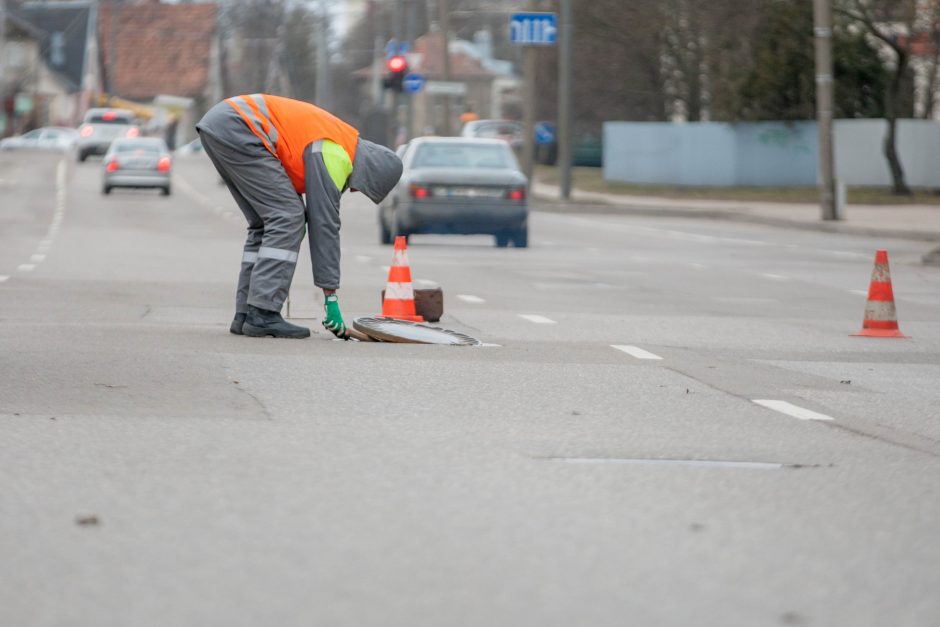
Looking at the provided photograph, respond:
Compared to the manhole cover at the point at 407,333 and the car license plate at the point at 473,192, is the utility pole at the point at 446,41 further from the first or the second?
the manhole cover at the point at 407,333

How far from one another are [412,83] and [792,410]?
137 ft

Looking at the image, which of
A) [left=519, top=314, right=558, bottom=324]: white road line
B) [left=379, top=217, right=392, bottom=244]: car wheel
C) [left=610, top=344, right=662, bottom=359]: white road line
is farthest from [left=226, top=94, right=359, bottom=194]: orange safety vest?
[left=379, top=217, right=392, bottom=244]: car wheel

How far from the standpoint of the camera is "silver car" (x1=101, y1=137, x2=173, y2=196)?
47.2 m

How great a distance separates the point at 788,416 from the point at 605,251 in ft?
58.1

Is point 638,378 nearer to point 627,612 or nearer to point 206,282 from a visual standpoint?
point 627,612

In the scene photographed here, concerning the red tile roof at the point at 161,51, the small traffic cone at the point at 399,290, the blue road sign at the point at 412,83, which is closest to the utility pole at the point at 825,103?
the blue road sign at the point at 412,83

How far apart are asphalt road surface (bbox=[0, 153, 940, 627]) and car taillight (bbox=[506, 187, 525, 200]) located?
10827 mm

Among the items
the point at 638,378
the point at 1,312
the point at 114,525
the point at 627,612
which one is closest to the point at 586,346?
the point at 638,378

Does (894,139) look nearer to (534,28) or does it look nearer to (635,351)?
(534,28)

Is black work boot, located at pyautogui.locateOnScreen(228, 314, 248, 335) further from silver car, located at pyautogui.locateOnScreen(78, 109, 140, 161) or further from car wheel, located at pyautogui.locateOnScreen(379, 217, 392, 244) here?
silver car, located at pyautogui.locateOnScreen(78, 109, 140, 161)

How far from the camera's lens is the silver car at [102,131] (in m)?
68.1

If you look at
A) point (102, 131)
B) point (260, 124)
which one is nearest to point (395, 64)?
point (102, 131)

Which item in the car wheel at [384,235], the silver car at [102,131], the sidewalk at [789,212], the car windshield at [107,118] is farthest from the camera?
the car windshield at [107,118]

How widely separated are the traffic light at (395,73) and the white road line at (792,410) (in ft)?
120
